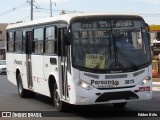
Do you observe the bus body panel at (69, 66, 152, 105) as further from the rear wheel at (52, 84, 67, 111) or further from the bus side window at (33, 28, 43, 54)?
the bus side window at (33, 28, 43, 54)

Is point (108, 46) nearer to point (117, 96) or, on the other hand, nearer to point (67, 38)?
point (67, 38)

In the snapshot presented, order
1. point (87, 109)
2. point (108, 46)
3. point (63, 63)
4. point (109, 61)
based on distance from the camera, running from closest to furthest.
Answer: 1. point (109, 61)
2. point (108, 46)
3. point (63, 63)
4. point (87, 109)

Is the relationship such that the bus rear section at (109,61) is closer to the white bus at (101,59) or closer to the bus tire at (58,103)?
the white bus at (101,59)

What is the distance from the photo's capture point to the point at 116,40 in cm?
1204

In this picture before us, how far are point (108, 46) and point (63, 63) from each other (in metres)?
1.54

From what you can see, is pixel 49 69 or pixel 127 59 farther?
pixel 49 69

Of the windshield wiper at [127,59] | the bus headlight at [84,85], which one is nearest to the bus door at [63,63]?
the bus headlight at [84,85]

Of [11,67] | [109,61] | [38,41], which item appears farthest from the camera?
[11,67]

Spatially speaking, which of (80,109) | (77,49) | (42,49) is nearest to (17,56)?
(42,49)

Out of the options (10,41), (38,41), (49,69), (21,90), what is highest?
(38,41)

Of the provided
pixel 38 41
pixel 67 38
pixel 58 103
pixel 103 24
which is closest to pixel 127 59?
pixel 103 24

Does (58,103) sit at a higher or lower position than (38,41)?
lower

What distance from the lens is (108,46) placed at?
1192 cm

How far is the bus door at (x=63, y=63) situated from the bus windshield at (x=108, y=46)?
52cm
